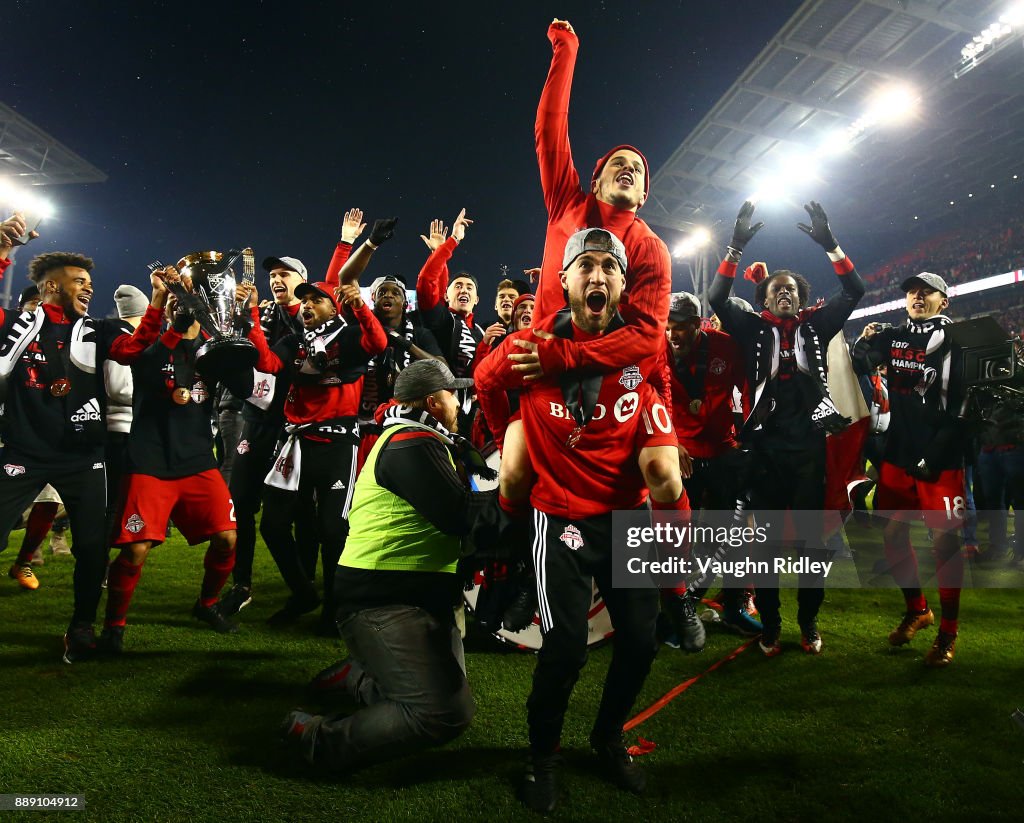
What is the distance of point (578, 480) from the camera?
7.89ft

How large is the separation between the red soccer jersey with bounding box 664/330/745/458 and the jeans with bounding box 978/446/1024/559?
4.41 m

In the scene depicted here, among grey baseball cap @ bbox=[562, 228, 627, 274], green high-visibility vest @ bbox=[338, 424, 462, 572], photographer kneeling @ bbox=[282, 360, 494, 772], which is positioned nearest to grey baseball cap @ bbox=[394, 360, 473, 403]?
photographer kneeling @ bbox=[282, 360, 494, 772]

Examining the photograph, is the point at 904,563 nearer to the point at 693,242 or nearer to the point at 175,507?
the point at 175,507

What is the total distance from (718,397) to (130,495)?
12.5 ft

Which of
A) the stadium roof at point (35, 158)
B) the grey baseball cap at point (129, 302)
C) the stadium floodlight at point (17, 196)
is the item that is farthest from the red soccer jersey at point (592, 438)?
the stadium floodlight at point (17, 196)

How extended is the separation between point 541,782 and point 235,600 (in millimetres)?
3064

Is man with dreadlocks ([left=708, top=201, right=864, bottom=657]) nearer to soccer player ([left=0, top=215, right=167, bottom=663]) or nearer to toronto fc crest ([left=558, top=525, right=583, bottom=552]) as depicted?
toronto fc crest ([left=558, top=525, right=583, bottom=552])

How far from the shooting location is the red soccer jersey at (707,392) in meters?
4.36

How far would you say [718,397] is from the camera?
173 inches

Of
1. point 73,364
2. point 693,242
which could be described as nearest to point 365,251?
point 73,364

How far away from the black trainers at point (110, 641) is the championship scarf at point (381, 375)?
6.96ft

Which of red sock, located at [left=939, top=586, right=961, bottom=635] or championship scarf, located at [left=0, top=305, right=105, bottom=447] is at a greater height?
championship scarf, located at [left=0, top=305, right=105, bottom=447]

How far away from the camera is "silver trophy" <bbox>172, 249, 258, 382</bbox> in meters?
3.64

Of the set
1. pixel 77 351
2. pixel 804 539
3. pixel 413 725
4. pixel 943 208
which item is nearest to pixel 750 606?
pixel 804 539
